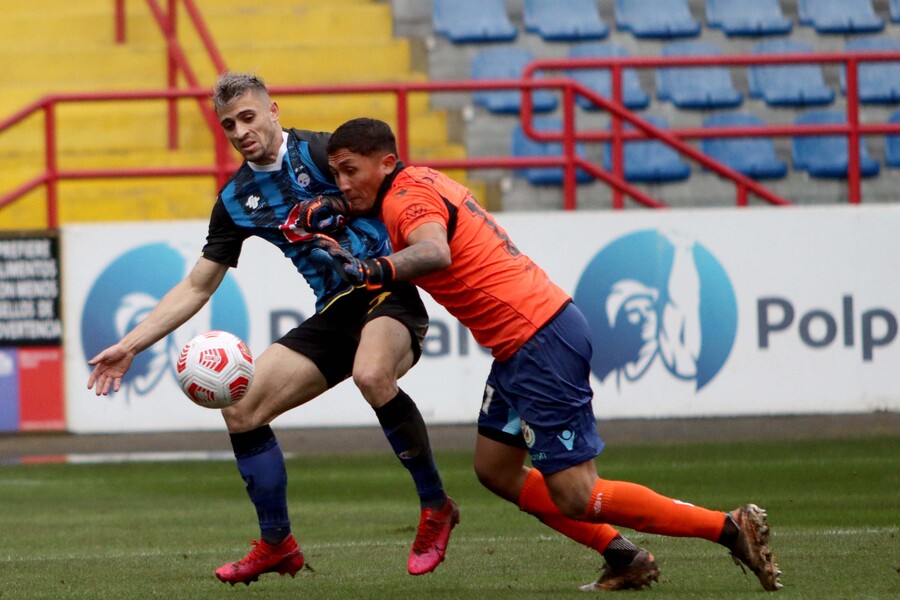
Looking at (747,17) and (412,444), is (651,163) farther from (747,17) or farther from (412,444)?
(412,444)

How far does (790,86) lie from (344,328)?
10.6 metres

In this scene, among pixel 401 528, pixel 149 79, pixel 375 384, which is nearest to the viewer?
pixel 375 384

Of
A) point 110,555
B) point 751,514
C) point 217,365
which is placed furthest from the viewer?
point 110,555

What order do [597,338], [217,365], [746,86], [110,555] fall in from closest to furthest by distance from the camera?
[217,365] → [110,555] → [597,338] → [746,86]

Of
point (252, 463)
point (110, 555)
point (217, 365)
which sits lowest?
point (110, 555)

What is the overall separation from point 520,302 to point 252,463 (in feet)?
4.65

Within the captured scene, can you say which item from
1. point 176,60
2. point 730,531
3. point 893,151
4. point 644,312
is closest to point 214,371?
point 730,531

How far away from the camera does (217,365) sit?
19.8ft

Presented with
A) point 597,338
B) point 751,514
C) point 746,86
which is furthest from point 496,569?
point 746,86

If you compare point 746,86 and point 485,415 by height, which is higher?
point 746,86

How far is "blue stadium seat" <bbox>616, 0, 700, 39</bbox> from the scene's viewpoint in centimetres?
1689

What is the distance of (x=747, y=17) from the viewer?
17062mm

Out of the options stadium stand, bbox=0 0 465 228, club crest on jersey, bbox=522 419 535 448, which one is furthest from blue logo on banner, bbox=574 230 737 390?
club crest on jersey, bbox=522 419 535 448

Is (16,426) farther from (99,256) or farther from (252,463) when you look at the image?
(252,463)
